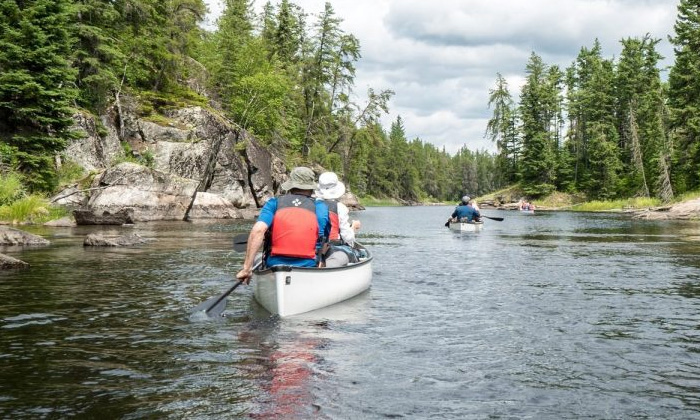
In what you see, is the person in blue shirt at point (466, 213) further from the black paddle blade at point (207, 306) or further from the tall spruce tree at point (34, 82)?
the black paddle blade at point (207, 306)

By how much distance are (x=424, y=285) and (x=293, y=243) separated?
14.5 ft

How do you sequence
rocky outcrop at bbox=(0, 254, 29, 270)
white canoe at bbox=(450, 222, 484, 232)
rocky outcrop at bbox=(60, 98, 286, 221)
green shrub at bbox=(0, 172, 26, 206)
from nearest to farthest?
rocky outcrop at bbox=(0, 254, 29, 270) < green shrub at bbox=(0, 172, 26, 206) < white canoe at bbox=(450, 222, 484, 232) < rocky outcrop at bbox=(60, 98, 286, 221)

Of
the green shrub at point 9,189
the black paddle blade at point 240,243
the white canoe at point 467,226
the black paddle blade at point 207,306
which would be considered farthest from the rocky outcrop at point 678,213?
the black paddle blade at point 207,306

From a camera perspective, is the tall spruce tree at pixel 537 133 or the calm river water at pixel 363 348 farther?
the tall spruce tree at pixel 537 133

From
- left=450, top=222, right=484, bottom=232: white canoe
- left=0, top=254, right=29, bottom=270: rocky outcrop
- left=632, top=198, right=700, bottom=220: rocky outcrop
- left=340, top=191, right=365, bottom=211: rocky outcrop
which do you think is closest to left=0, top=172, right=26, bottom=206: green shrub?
left=0, top=254, right=29, bottom=270: rocky outcrop

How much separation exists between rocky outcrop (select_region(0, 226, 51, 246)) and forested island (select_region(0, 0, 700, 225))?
23.5 ft

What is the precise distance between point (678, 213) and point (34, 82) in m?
43.3

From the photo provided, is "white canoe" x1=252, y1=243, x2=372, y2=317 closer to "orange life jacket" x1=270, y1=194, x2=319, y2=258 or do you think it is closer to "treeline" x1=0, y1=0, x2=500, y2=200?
"orange life jacket" x1=270, y1=194, x2=319, y2=258

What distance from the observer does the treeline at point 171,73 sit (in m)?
26.4

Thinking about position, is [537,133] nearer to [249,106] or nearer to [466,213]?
[249,106]

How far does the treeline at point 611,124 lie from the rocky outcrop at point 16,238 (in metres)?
54.0

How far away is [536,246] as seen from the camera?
21109 mm

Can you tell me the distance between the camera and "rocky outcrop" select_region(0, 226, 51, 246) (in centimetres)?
1687

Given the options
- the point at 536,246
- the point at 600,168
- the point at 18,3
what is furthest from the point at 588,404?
the point at 600,168
